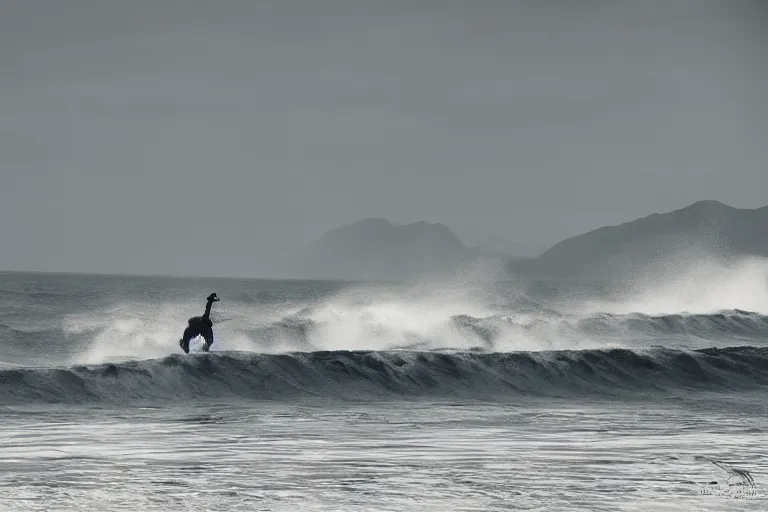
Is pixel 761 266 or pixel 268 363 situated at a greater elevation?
pixel 761 266

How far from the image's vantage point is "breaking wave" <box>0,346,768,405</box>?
78.1 ft

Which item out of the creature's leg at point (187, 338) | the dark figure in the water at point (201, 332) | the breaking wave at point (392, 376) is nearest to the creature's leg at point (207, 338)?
the dark figure in the water at point (201, 332)

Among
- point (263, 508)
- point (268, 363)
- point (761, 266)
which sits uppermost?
point (761, 266)

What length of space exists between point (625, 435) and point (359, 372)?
10368 millimetres

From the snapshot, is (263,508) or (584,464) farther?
(584,464)

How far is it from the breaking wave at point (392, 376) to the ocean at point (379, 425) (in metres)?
0.07

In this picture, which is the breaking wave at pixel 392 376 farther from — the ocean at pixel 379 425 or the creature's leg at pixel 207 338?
the creature's leg at pixel 207 338

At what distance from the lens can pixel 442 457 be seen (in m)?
15.0

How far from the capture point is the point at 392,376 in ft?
87.9

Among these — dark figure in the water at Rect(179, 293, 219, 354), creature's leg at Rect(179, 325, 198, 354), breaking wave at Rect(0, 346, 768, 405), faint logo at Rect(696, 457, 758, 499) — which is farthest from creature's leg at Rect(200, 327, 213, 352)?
faint logo at Rect(696, 457, 758, 499)

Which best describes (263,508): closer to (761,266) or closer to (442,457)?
(442,457)

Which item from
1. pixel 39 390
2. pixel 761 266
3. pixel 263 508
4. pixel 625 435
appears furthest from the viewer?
pixel 761 266

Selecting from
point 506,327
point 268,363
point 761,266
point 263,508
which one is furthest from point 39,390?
point 761,266

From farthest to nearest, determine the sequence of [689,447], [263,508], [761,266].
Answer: [761,266], [689,447], [263,508]
